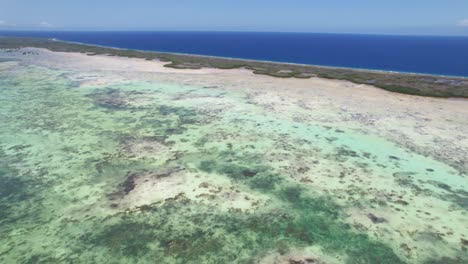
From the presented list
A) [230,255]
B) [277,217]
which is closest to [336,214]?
[277,217]

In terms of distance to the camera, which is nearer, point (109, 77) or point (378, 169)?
point (378, 169)

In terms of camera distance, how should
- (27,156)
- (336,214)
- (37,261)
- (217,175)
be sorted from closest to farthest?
(37,261)
(336,214)
(217,175)
(27,156)

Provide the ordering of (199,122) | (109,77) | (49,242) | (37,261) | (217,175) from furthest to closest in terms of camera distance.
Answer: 1. (109,77)
2. (199,122)
3. (217,175)
4. (49,242)
5. (37,261)

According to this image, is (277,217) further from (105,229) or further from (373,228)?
(105,229)

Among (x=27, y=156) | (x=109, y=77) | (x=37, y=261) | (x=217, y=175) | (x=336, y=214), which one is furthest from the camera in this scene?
(x=109, y=77)

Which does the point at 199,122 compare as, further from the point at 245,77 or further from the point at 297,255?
the point at 245,77

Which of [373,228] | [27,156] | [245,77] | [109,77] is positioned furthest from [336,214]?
[109,77]
